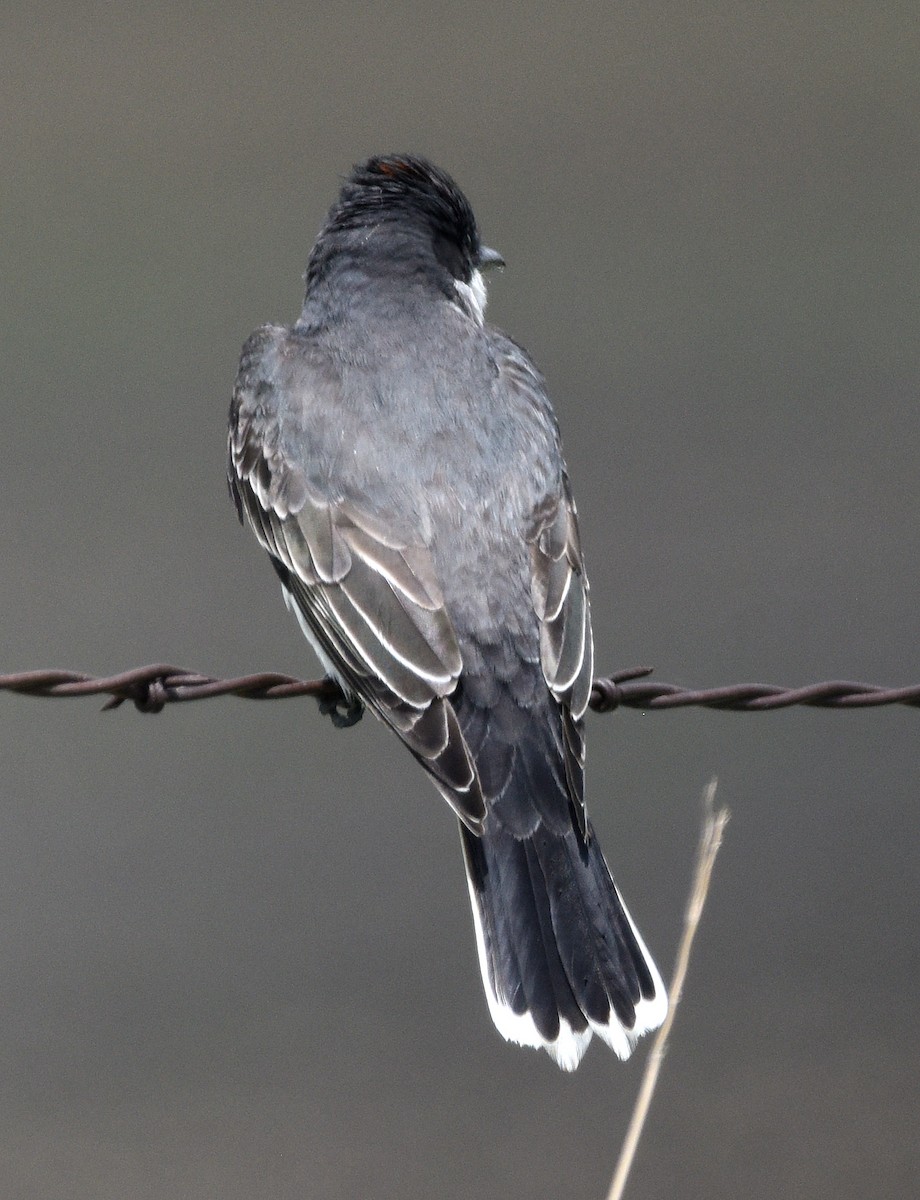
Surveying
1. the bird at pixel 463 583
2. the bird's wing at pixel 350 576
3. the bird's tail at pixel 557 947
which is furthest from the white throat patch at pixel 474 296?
the bird's tail at pixel 557 947

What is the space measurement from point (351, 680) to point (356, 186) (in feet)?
6.17

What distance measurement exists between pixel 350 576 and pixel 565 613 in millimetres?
509

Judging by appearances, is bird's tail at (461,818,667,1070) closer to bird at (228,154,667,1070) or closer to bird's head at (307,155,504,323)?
bird at (228,154,667,1070)

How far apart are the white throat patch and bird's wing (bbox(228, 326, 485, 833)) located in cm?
69

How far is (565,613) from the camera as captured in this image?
12.1 feet

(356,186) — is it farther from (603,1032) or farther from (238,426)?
(603,1032)

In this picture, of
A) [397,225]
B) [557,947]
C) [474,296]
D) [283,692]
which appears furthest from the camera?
[474,296]

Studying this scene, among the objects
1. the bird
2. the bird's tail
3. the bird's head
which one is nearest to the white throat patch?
the bird's head

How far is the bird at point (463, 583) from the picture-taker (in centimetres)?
339

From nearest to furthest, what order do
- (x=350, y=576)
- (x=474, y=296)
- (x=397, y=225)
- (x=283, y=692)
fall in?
(x=283, y=692)
(x=350, y=576)
(x=397, y=225)
(x=474, y=296)

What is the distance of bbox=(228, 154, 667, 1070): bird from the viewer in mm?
3389

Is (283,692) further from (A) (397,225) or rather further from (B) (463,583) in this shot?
(A) (397,225)

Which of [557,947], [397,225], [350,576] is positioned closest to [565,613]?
[350,576]

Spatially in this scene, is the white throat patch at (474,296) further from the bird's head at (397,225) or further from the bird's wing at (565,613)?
the bird's wing at (565,613)
